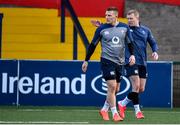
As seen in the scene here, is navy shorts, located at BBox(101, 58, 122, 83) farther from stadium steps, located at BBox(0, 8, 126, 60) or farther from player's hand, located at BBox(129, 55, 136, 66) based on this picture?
stadium steps, located at BBox(0, 8, 126, 60)

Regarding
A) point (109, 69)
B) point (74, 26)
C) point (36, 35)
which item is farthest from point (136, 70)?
point (36, 35)

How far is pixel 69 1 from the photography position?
67.4ft

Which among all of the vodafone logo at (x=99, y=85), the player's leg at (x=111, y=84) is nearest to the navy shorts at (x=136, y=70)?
the player's leg at (x=111, y=84)

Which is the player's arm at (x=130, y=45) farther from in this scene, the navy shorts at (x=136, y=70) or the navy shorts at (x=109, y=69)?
the navy shorts at (x=136, y=70)

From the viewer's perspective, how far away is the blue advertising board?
16.9 metres

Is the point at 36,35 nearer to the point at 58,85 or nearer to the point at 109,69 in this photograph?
the point at 58,85

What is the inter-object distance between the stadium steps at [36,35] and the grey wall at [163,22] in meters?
1.76

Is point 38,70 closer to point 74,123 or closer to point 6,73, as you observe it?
point 6,73

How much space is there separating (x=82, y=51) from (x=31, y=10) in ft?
6.27

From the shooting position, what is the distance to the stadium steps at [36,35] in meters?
20.8

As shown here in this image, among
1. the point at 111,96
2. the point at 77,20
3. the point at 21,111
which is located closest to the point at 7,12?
the point at 77,20

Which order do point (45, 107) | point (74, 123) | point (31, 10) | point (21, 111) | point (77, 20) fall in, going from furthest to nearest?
point (31, 10) < point (77, 20) < point (45, 107) < point (21, 111) < point (74, 123)

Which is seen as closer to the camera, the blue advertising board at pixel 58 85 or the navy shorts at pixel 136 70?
the navy shorts at pixel 136 70

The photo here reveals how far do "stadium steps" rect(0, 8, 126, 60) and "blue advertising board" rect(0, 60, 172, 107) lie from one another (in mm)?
3561
